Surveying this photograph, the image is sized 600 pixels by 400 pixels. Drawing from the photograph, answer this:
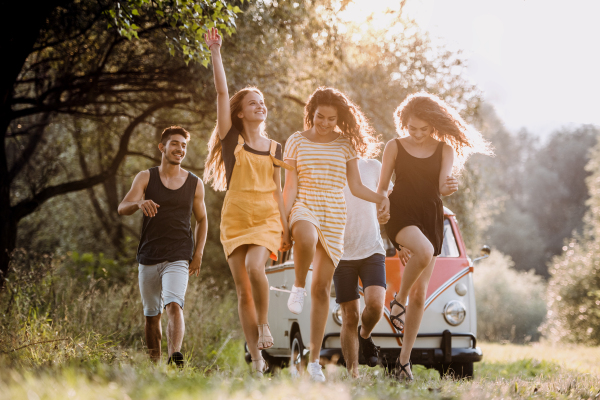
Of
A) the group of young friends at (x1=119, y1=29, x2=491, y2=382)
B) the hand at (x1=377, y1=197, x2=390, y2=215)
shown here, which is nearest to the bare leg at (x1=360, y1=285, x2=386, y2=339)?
the group of young friends at (x1=119, y1=29, x2=491, y2=382)

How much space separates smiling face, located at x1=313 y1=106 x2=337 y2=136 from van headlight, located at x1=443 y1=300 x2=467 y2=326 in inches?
112

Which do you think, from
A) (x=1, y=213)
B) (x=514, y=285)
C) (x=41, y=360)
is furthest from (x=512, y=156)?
(x=41, y=360)

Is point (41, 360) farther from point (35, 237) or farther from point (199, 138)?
point (35, 237)

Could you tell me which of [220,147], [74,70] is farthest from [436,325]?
[74,70]

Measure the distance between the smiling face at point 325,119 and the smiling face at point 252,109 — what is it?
0.47m

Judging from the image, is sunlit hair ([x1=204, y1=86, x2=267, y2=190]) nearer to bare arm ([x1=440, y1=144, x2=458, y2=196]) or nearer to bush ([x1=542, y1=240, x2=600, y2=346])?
bare arm ([x1=440, y1=144, x2=458, y2=196])

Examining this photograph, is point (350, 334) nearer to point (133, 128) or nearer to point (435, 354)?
point (435, 354)

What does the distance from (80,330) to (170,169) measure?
214cm

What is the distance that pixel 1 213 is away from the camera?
11383 mm

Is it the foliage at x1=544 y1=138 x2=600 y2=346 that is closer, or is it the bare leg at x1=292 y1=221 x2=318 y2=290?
the bare leg at x1=292 y1=221 x2=318 y2=290

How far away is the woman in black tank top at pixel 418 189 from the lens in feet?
18.0

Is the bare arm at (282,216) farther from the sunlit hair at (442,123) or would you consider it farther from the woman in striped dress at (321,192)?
the sunlit hair at (442,123)

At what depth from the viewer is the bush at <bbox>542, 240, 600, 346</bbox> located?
2273 centimetres

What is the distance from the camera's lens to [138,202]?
5.73 m
